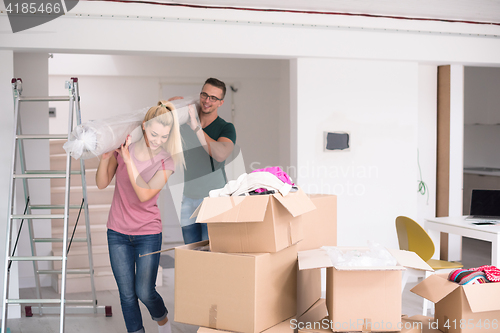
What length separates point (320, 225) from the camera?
94.4 inches

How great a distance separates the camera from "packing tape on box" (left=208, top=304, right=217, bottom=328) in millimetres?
1857

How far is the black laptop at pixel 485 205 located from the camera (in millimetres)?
3365

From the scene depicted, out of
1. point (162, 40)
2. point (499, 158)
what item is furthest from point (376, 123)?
point (499, 158)

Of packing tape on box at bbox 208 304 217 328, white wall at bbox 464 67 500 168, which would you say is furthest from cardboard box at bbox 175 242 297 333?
white wall at bbox 464 67 500 168

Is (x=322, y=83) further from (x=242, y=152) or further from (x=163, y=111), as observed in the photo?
(x=242, y=152)

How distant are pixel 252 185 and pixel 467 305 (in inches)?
41.0

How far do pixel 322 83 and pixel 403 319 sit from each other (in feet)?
7.12

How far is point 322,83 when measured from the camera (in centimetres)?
368

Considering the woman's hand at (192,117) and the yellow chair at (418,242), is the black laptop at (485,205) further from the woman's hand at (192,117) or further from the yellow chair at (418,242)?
the woman's hand at (192,117)

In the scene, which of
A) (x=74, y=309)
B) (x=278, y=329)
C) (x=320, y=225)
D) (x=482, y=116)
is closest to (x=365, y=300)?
(x=278, y=329)

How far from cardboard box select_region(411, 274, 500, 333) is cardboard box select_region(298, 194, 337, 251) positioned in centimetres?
60

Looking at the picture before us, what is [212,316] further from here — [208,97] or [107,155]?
[208,97]

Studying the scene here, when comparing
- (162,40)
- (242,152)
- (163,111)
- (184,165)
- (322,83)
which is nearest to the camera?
(163,111)

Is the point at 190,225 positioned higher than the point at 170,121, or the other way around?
the point at 170,121
